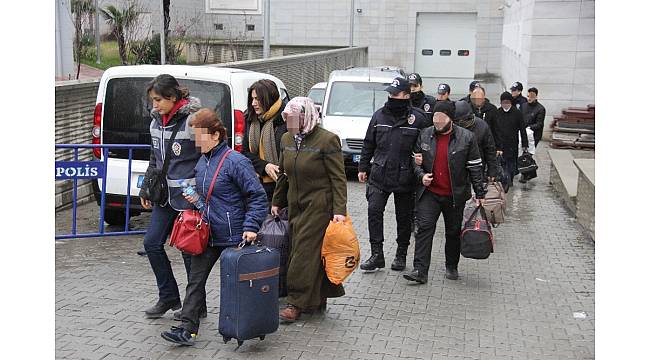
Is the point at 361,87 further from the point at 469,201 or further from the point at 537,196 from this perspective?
the point at 469,201

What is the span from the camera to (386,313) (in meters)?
6.64

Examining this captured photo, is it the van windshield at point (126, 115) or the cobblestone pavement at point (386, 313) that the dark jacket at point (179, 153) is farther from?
the van windshield at point (126, 115)

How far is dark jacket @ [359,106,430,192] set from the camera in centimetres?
767

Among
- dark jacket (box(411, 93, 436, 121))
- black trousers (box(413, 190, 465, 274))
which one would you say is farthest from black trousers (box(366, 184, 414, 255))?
dark jacket (box(411, 93, 436, 121))

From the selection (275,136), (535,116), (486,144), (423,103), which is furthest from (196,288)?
(535,116)

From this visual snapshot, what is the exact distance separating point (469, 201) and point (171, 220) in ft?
10.5

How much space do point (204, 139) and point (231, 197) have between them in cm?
44

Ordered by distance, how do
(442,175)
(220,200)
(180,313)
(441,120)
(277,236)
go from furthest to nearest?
→ (442,175) < (441,120) < (277,236) < (180,313) < (220,200)

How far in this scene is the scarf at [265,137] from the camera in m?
6.73

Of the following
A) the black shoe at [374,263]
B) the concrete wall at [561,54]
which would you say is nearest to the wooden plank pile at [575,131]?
the concrete wall at [561,54]

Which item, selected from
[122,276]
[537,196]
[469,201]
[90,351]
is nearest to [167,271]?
[90,351]

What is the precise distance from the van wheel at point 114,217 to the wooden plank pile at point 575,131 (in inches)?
442

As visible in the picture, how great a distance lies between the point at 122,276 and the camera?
737 centimetres

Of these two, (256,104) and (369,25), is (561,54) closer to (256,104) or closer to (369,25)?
(256,104)
